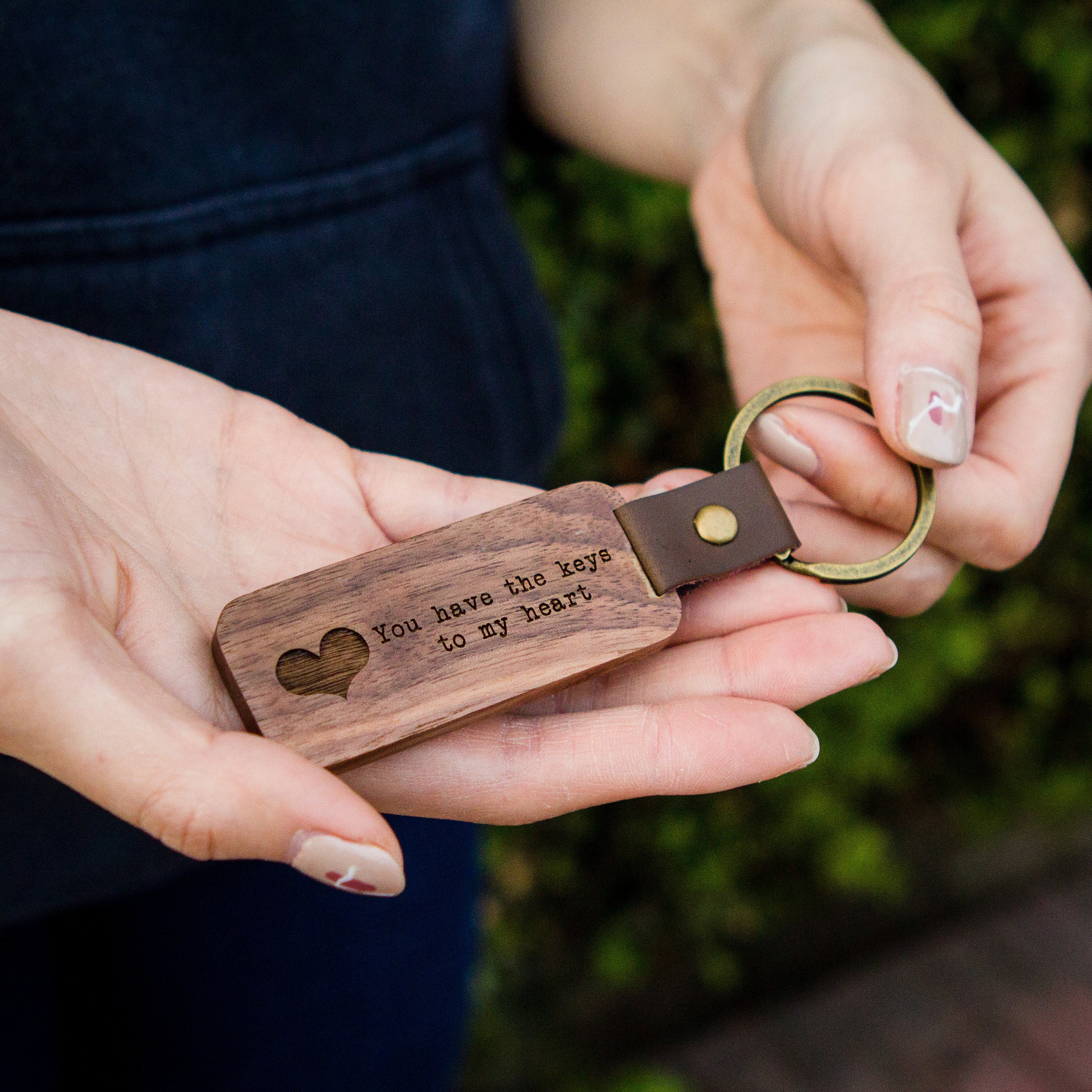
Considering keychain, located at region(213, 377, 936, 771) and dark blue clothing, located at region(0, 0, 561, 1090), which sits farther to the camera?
dark blue clothing, located at region(0, 0, 561, 1090)

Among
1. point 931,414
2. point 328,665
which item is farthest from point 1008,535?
point 328,665

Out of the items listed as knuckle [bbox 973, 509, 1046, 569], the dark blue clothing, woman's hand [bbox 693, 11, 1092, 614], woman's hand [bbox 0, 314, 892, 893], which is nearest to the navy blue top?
the dark blue clothing

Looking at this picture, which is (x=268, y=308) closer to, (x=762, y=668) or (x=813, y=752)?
(x=762, y=668)

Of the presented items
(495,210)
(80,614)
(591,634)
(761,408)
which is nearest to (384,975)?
(591,634)

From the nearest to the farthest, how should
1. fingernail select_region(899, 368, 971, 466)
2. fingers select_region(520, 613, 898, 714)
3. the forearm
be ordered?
fingers select_region(520, 613, 898, 714)
fingernail select_region(899, 368, 971, 466)
the forearm

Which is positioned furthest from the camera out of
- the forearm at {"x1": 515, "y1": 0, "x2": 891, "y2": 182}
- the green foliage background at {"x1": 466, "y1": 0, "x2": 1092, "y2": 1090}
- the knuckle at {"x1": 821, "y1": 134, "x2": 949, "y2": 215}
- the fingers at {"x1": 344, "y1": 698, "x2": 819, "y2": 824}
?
the green foliage background at {"x1": 466, "y1": 0, "x2": 1092, "y2": 1090}

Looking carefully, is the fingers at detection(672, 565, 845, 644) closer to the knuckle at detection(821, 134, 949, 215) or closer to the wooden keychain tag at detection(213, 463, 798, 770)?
the wooden keychain tag at detection(213, 463, 798, 770)
